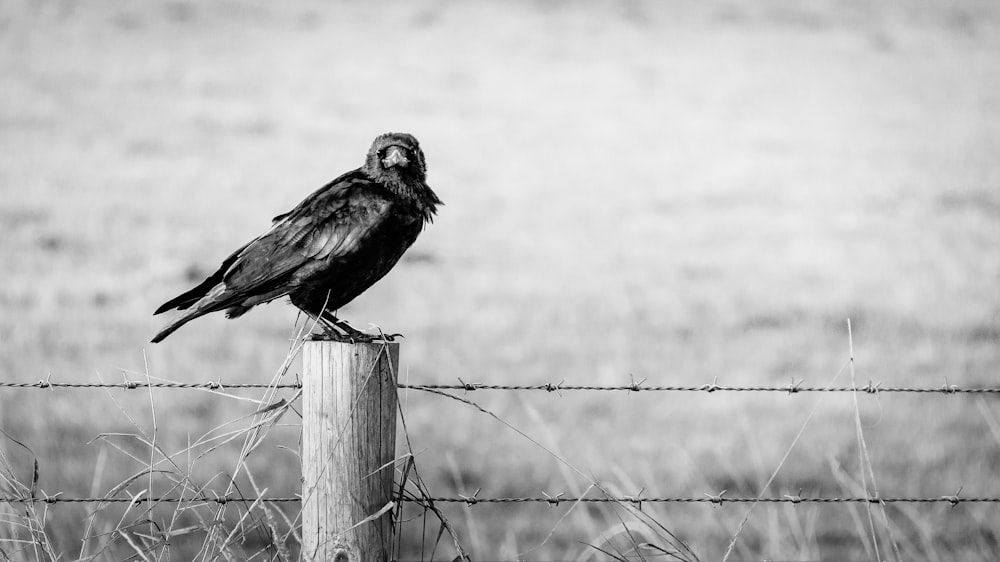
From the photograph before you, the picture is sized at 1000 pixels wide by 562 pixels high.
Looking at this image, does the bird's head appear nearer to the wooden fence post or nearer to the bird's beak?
the bird's beak

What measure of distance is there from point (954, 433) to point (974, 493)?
660 mm

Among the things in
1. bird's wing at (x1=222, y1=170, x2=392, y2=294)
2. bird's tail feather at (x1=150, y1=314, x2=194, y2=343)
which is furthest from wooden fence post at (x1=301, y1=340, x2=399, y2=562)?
bird's wing at (x1=222, y1=170, x2=392, y2=294)

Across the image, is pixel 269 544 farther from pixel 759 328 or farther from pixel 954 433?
pixel 759 328

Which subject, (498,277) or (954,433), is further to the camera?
(498,277)

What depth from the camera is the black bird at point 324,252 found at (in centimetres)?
359

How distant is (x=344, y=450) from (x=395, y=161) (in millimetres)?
1613

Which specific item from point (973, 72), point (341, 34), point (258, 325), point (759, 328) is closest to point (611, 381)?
point (759, 328)

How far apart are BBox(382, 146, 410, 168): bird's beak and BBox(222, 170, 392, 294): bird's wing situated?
7.5 inches

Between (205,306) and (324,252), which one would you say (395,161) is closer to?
(324,252)

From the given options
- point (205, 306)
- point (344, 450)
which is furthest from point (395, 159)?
point (344, 450)

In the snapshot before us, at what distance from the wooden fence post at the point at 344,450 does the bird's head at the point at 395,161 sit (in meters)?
1.46

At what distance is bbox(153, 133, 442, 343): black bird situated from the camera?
3.59m

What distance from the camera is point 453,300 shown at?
809 cm

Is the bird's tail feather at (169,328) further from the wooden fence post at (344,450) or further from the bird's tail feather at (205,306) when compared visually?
the wooden fence post at (344,450)
